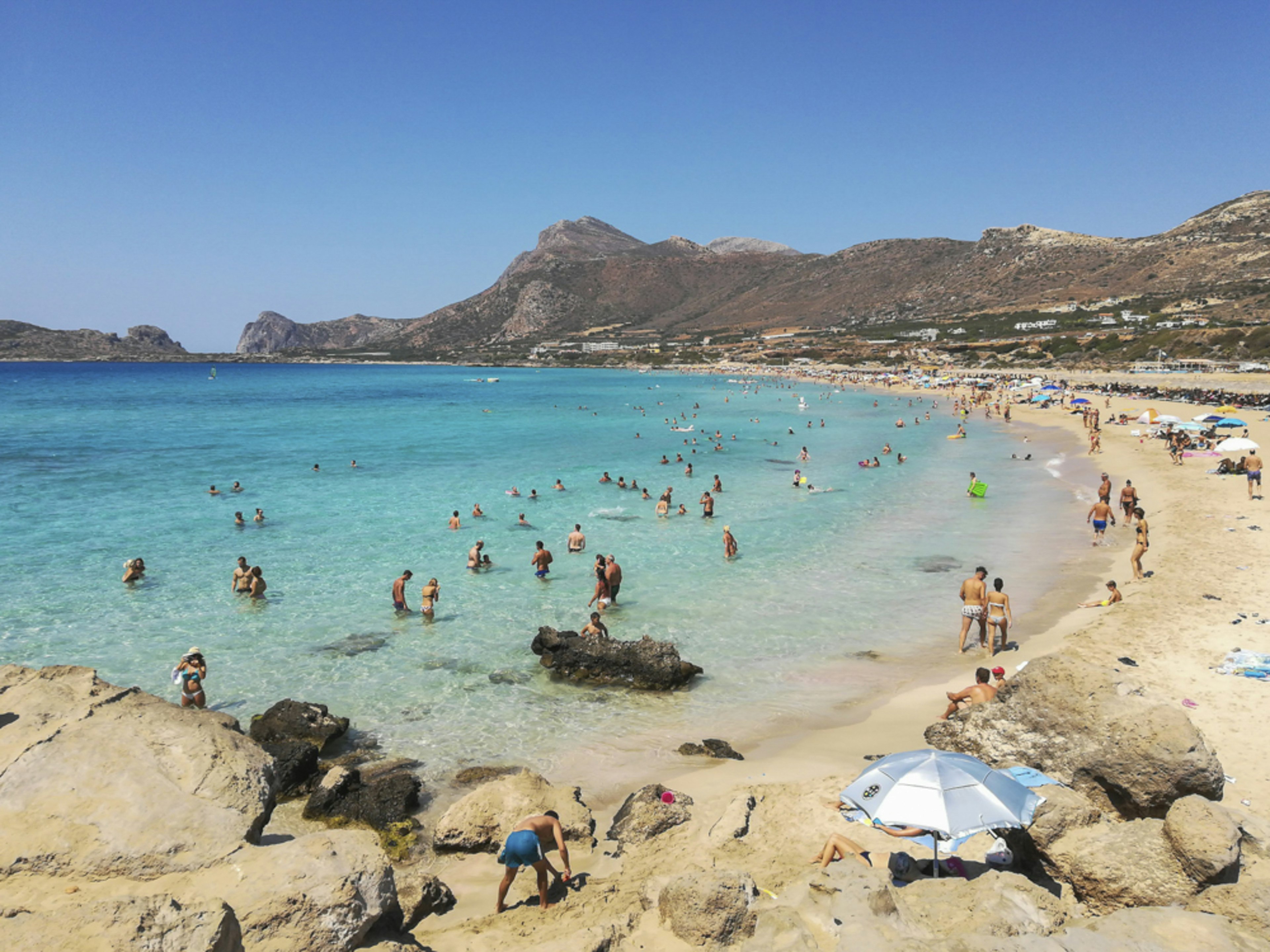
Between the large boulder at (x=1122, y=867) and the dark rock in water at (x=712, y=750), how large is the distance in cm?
411

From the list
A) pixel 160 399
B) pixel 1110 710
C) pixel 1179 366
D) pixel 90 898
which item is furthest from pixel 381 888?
pixel 160 399

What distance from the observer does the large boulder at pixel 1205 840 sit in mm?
4730

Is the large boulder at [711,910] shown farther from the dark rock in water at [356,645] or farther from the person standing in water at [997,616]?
the dark rock in water at [356,645]

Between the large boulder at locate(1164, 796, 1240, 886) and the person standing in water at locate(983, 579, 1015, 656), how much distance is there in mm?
7204

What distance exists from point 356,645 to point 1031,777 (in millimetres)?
11174

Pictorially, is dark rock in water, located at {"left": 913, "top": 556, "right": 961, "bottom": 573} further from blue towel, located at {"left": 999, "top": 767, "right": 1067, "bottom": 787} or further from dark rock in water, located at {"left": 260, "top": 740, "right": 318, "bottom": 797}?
dark rock in water, located at {"left": 260, "top": 740, "right": 318, "bottom": 797}

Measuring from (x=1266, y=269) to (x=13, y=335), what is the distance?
273897 millimetres

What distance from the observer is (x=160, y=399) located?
83.8 m

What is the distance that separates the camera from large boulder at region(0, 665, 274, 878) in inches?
191

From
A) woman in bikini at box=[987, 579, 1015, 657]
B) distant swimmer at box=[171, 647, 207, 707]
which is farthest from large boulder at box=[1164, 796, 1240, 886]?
distant swimmer at box=[171, 647, 207, 707]

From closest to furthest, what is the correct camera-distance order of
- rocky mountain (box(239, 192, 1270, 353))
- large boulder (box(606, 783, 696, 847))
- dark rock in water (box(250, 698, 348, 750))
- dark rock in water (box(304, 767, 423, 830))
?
1. large boulder (box(606, 783, 696, 847))
2. dark rock in water (box(304, 767, 423, 830))
3. dark rock in water (box(250, 698, 348, 750))
4. rocky mountain (box(239, 192, 1270, 353))

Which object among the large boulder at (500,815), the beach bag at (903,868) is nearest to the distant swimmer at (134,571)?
the large boulder at (500,815)

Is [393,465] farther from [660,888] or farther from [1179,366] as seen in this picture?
[1179,366]

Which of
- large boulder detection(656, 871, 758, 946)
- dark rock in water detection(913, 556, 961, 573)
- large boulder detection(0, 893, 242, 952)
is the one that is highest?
large boulder detection(0, 893, 242, 952)
